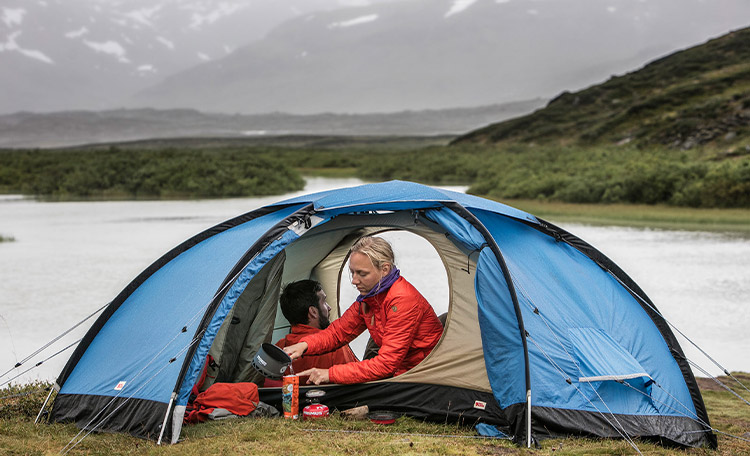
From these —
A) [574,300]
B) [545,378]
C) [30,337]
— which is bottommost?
[30,337]

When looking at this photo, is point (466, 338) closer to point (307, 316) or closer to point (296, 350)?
point (296, 350)

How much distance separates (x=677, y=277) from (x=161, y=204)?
86.8 feet

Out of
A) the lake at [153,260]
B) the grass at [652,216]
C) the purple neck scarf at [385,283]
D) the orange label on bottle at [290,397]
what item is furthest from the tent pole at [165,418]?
the grass at [652,216]

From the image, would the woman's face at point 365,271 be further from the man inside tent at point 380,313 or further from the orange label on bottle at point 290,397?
the orange label on bottle at point 290,397

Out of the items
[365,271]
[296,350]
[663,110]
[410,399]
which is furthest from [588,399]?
[663,110]

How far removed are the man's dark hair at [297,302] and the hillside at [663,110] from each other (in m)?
36.4

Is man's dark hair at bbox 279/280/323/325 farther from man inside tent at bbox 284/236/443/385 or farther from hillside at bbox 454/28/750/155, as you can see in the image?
hillside at bbox 454/28/750/155

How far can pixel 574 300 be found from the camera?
18.1 ft

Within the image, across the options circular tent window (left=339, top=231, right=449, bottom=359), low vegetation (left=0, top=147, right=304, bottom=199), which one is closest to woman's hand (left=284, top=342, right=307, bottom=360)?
circular tent window (left=339, top=231, right=449, bottom=359)

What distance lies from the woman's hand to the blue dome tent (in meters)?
0.52

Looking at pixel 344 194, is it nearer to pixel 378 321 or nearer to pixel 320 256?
pixel 378 321

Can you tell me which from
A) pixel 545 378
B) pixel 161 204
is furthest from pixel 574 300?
pixel 161 204

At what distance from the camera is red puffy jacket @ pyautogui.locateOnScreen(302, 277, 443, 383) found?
5.40 meters

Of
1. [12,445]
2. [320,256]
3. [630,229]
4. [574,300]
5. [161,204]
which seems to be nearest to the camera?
[12,445]
